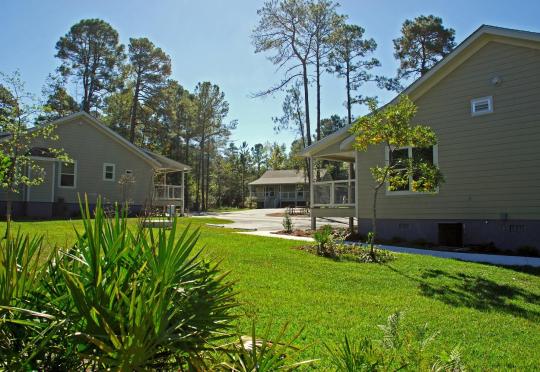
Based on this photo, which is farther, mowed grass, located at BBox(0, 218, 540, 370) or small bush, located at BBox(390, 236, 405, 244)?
small bush, located at BBox(390, 236, 405, 244)

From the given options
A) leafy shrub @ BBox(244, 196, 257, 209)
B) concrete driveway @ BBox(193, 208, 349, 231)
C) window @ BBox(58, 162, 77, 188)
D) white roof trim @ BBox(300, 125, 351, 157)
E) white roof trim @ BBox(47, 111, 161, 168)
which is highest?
white roof trim @ BBox(47, 111, 161, 168)

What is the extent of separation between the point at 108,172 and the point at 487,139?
21.1 m

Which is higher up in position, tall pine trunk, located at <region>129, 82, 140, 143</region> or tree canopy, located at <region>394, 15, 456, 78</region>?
tree canopy, located at <region>394, 15, 456, 78</region>

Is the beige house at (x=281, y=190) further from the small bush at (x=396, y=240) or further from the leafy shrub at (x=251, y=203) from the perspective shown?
the small bush at (x=396, y=240)

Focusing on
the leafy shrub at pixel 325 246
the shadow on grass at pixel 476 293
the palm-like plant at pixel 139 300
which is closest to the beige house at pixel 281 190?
the leafy shrub at pixel 325 246

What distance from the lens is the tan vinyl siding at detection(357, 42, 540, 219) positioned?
1167cm

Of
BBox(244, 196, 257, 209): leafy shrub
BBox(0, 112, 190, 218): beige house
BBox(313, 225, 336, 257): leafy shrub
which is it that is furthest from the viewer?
BBox(244, 196, 257, 209): leafy shrub

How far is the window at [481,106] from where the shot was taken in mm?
12477

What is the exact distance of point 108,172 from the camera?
25.5m

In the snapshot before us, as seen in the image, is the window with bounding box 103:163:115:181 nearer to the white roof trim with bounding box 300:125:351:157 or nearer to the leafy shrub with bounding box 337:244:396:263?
the white roof trim with bounding box 300:125:351:157

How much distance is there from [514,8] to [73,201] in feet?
74.4

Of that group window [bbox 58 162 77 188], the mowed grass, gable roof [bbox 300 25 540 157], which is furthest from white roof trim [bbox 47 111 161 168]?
the mowed grass

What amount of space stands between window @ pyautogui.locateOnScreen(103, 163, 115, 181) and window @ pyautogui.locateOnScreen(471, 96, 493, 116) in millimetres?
20567

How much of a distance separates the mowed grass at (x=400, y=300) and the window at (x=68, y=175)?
691 inches
